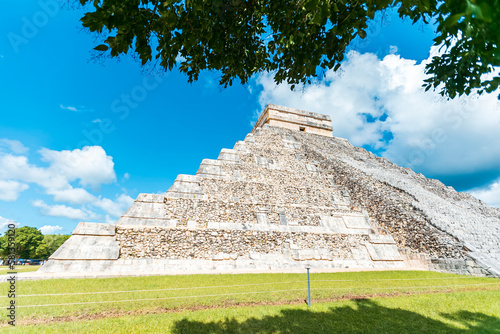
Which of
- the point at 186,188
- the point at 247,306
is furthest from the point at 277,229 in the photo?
the point at 247,306

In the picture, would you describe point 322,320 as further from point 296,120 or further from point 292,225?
point 296,120

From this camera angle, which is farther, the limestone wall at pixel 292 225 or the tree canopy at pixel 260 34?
the limestone wall at pixel 292 225

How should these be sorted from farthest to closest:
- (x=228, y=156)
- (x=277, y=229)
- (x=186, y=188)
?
(x=228, y=156), (x=186, y=188), (x=277, y=229)

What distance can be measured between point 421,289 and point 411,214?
587 centimetres

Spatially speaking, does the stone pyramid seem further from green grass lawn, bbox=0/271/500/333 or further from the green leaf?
the green leaf

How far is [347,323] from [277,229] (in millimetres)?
6347

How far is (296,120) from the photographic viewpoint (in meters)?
23.9

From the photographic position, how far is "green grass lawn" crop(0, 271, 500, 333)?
155 inches

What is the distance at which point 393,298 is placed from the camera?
554 centimetres

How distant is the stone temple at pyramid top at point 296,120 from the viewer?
23328mm

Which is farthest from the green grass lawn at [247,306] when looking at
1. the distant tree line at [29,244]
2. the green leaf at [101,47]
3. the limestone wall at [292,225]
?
the distant tree line at [29,244]

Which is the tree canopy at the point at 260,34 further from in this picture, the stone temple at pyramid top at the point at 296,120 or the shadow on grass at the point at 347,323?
the stone temple at pyramid top at the point at 296,120

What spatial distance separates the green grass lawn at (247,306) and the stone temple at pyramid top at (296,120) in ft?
59.5

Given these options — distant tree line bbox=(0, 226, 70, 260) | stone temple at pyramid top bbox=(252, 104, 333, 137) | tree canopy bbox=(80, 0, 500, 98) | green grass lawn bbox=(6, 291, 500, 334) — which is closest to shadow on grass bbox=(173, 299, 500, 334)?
green grass lawn bbox=(6, 291, 500, 334)
